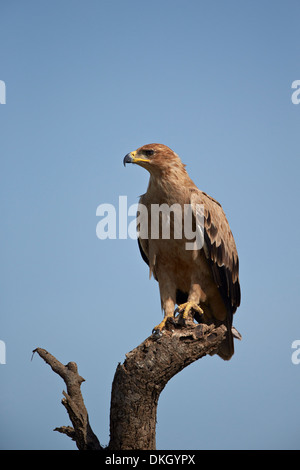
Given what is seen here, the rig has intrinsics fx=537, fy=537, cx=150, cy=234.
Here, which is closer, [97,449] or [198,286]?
[97,449]

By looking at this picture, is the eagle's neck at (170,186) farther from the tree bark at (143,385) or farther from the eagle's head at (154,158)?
the tree bark at (143,385)

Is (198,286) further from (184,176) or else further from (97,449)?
(97,449)

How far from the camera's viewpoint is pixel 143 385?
5828mm

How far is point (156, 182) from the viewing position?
7.37 m

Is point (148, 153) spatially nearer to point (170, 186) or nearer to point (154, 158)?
point (154, 158)

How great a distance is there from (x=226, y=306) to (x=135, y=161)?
239cm

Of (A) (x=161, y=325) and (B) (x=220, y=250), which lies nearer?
(A) (x=161, y=325)

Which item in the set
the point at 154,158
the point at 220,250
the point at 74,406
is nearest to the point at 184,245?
the point at 220,250

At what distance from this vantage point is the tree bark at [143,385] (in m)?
5.83

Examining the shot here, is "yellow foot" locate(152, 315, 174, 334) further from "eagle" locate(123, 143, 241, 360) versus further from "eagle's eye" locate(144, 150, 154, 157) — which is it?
"eagle's eye" locate(144, 150, 154, 157)

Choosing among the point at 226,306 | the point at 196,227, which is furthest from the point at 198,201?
the point at 226,306

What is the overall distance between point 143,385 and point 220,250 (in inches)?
92.3
